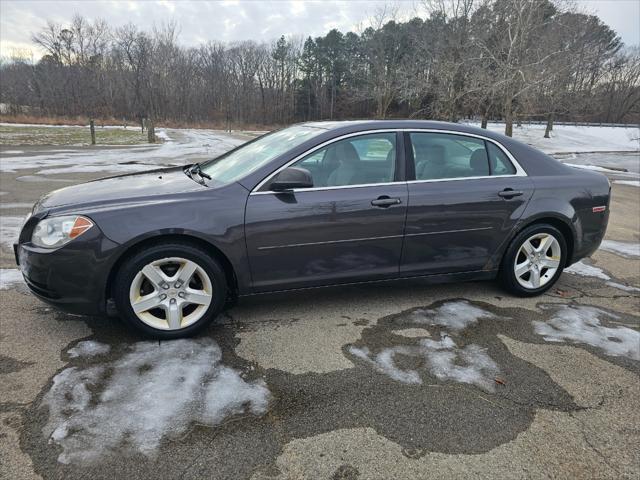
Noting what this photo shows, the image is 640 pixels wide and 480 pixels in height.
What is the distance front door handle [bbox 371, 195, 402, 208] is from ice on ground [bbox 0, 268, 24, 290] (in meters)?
3.28

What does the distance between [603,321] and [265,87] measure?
7506 cm

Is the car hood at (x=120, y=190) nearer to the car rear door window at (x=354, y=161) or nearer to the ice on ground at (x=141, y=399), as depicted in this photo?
the car rear door window at (x=354, y=161)

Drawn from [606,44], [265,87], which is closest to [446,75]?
[606,44]

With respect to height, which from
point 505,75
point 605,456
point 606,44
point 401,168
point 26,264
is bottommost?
point 605,456

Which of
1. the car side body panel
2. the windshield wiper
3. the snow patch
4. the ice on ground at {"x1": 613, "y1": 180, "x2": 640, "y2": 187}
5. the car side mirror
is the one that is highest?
the car side mirror

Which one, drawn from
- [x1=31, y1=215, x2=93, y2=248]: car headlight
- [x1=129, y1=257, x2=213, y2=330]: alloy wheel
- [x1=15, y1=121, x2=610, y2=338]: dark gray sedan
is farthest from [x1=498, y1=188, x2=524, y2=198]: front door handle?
[x1=31, y1=215, x2=93, y2=248]: car headlight

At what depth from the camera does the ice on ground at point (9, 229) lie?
5.20 m

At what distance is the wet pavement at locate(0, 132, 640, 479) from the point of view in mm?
2078

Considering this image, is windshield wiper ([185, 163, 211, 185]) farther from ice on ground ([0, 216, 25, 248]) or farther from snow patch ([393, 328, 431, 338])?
ice on ground ([0, 216, 25, 248])

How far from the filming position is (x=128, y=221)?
291 cm

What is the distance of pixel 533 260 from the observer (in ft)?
13.3

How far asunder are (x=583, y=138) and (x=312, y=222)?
44.4 metres

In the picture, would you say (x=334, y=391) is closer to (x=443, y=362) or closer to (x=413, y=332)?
(x=443, y=362)

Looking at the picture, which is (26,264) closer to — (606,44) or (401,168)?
(401,168)
